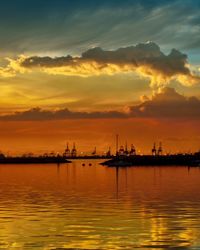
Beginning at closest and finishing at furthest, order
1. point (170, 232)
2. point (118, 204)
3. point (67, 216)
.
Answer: point (170, 232) < point (67, 216) < point (118, 204)

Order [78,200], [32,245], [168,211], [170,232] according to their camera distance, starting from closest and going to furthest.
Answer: [32,245]
[170,232]
[168,211]
[78,200]

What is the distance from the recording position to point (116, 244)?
30.8m

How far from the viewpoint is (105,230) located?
3581 cm

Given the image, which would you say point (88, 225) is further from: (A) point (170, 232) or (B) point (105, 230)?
(A) point (170, 232)

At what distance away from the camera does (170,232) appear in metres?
35.1

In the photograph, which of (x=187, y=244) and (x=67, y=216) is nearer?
(x=187, y=244)

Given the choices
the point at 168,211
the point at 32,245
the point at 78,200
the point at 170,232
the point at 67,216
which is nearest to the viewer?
the point at 32,245

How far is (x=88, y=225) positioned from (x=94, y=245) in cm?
769

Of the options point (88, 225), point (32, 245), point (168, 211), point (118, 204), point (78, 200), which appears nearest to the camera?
point (32, 245)

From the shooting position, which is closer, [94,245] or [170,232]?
Answer: [94,245]

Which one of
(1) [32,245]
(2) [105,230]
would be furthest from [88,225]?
(1) [32,245]

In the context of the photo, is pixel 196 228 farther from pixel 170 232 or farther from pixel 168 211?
pixel 168 211

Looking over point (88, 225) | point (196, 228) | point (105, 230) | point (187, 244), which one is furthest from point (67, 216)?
point (187, 244)

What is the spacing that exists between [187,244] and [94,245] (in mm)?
4937
